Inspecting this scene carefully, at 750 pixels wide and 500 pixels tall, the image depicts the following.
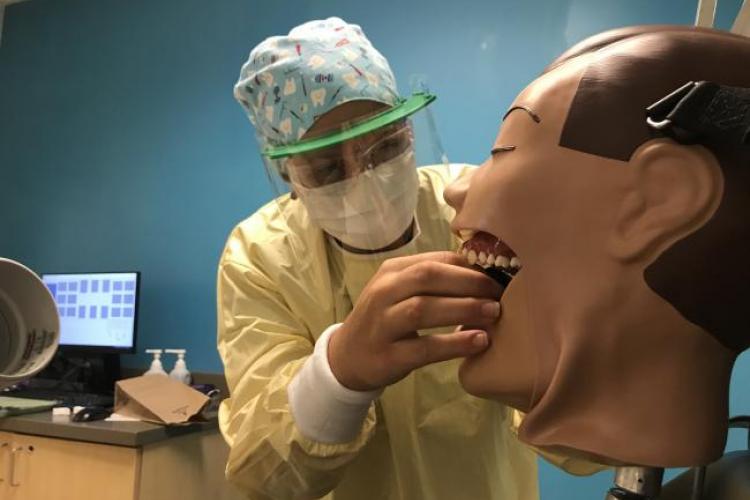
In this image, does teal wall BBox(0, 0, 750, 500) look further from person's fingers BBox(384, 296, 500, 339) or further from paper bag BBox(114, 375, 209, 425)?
person's fingers BBox(384, 296, 500, 339)

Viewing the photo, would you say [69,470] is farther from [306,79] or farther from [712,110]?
[712,110]

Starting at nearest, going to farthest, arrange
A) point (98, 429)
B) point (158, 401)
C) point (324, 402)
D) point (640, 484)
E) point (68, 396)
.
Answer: point (640, 484) < point (324, 402) < point (98, 429) < point (158, 401) < point (68, 396)

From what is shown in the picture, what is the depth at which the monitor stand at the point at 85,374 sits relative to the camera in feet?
8.16

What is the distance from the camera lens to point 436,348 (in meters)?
0.65

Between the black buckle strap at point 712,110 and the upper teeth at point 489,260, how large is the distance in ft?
0.60

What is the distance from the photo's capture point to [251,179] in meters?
2.47

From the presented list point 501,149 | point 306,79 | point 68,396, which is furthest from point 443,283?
point 68,396

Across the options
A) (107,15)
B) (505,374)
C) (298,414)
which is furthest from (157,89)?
(505,374)

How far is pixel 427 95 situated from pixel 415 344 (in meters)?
0.39

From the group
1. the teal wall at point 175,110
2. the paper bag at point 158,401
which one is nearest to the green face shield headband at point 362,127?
the teal wall at point 175,110

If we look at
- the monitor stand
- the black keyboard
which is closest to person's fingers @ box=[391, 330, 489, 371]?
the black keyboard

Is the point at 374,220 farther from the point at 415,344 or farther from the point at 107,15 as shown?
the point at 107,15

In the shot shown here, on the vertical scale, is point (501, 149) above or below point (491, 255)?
above

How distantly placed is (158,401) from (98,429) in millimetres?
206
